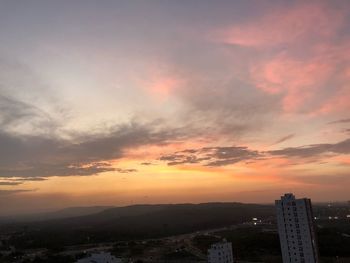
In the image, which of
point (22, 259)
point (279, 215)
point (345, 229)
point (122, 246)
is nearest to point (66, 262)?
point (22, 259)

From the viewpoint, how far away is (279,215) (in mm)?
61594

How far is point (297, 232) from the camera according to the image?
57625 mm

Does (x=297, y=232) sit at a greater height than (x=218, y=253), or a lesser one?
greater

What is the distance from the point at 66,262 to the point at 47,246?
156 ft

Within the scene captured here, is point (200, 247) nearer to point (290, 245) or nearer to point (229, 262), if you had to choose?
point (229, 262)

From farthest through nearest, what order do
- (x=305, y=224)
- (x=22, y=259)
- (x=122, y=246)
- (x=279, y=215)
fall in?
(x=122, y=246) < (x=22, y=259) < (x=279, y=215) < (x=305, y=224)

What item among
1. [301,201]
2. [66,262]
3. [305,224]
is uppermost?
[301,201]

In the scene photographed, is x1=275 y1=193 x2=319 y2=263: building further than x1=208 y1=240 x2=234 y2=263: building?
No

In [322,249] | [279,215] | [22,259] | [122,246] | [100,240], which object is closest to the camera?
[279,215]

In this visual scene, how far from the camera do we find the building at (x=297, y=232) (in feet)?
185

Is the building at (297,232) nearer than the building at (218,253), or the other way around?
the building at (297,232)

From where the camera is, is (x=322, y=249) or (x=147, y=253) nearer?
(x=322, y=249)

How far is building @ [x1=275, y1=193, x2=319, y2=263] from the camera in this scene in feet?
185

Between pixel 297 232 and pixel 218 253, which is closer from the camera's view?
pixel 297 232
